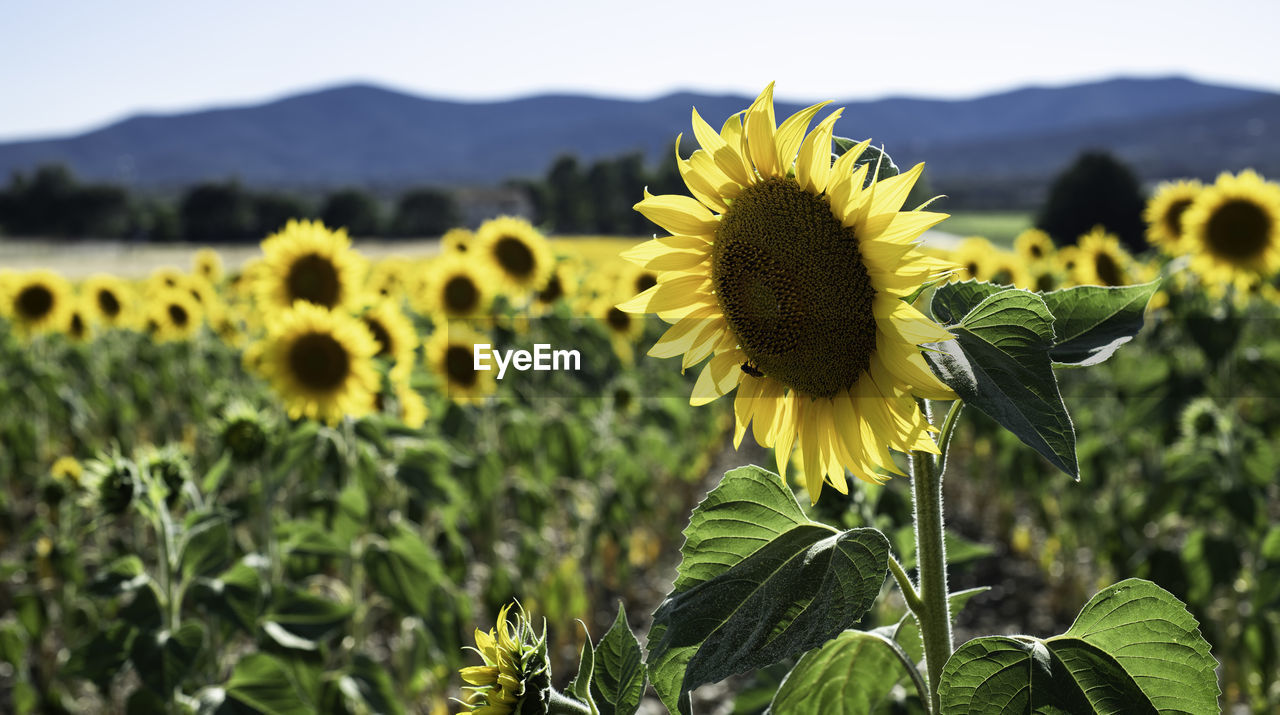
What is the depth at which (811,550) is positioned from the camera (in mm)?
915

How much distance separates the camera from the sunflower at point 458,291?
5.07 m

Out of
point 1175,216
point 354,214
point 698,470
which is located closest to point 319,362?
point 1175,216

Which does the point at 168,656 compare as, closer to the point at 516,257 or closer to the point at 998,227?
the point at 516,257

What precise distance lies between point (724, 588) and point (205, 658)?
2218 mm

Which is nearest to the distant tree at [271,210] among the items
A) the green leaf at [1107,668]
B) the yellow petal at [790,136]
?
the yellow petal at [790,136]

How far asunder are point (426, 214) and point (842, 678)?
63298mm

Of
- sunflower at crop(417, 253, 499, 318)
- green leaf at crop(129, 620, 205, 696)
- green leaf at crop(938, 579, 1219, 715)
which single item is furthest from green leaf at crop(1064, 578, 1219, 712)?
sunflower at crop(417, 253, 499, 318)

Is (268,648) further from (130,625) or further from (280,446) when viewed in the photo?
(280,446)

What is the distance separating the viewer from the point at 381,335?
394 cm

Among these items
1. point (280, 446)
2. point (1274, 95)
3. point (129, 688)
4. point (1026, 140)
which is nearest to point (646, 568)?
point (129, 688)

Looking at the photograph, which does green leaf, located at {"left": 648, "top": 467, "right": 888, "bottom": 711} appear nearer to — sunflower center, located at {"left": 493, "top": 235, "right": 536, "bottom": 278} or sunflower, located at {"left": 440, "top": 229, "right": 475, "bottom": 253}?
sunflower center, located at {"left": 493, "top": 235, "right": 536, "bottom": 278}

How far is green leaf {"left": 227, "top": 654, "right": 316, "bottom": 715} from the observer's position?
2014 millimetres

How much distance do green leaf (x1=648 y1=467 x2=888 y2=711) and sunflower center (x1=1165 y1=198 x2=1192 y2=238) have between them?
16.5 feet

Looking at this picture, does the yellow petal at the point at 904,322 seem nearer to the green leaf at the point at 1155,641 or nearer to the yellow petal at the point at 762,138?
the yellow petal at the point at 762,138
